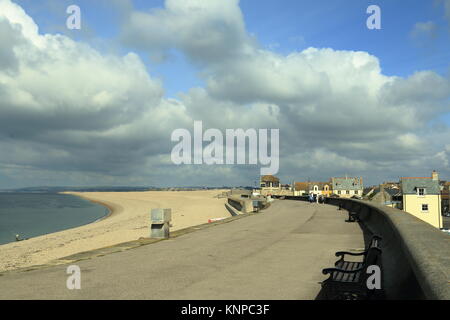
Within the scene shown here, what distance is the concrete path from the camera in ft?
22.2

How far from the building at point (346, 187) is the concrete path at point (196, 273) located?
120 m

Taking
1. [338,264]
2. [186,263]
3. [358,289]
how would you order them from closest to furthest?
[358,289] → [338,264] → [186,263]

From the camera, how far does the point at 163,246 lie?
500 inches

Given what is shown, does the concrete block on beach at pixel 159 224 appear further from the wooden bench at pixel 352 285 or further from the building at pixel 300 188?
the building at pixel 300 188

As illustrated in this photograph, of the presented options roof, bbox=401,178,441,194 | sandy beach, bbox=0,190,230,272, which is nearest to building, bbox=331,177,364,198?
roof, bbox=401,178,441,194

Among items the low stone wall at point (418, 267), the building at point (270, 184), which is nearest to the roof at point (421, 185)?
the low stone wall at point (418, 267)

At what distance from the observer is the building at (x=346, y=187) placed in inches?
5034

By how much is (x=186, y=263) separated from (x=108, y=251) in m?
2.98

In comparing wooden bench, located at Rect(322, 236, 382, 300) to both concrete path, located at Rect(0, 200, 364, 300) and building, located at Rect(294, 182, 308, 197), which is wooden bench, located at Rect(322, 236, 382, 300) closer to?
concrete path, located at Rect(0, 200, 364, 300)

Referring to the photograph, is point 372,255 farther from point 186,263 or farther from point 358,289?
point 186,263

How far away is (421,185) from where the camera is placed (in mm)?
68312

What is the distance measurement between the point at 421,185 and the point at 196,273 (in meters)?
69.2

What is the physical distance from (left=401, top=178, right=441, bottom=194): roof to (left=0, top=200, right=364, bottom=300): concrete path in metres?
61.7
